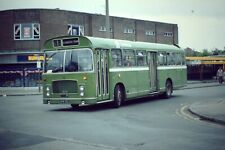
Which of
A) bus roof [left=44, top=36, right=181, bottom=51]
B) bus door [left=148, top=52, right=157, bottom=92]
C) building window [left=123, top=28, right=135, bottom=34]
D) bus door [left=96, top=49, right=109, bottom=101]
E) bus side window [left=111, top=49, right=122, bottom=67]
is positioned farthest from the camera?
building window [left=123, top=28, right=135, bottom=34]

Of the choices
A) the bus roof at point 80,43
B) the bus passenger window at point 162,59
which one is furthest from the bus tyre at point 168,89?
the bus roof at point 80,43

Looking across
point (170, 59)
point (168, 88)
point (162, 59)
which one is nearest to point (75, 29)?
point (170, 59)

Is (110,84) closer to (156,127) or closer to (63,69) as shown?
(63,69)

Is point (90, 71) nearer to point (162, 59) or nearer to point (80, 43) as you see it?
point (80, 43)

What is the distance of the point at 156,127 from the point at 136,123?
40.8 inches

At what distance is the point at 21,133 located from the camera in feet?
37.4

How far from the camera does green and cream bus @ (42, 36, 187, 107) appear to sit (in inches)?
674

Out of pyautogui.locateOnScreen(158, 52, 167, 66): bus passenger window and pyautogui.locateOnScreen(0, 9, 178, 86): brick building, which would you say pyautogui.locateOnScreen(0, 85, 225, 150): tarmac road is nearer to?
pyautogui.locateOnScreen(158, 52, 167, 66): bus passenger window

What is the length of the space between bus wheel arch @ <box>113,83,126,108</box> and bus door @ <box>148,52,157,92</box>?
3.05m

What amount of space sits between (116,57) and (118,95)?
1.69 m

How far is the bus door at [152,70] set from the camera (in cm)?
2211

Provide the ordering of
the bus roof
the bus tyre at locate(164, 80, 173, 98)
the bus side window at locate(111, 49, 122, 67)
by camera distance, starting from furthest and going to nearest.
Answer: the bus tyre at locate(164, 80, 173, 98) → the bus side window at locate(111, 49, 122, 67) → the bus roof

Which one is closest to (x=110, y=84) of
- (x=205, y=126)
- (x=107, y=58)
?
(x=107, y=58)

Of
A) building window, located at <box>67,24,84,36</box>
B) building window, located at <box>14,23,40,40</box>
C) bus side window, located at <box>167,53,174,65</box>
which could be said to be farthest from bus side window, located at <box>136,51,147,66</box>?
building window, located at <box>67,24,84,36</box>
